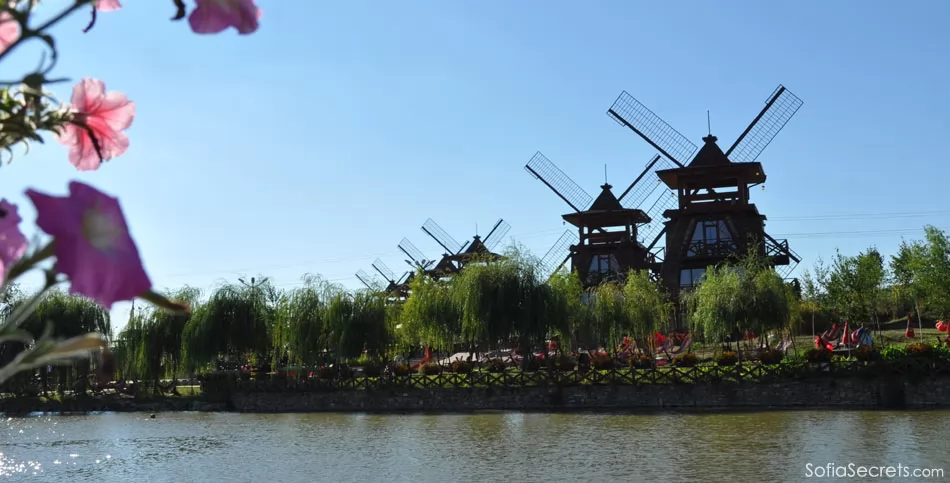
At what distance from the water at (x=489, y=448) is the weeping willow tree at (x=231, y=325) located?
5931 mm

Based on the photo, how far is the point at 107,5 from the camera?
3.77ft

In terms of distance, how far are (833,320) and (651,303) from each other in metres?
12.3

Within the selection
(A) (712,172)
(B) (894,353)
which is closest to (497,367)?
(B) (894,353)

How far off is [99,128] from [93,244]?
20.2 inches

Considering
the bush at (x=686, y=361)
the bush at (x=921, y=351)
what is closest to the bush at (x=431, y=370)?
the bush at (x=686, y=361)

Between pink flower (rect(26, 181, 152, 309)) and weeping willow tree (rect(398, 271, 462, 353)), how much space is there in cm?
3176

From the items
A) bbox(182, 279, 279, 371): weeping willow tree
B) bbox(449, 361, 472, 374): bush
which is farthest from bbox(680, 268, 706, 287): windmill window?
bbox(182, 279, 279, 371): weeping willow tree

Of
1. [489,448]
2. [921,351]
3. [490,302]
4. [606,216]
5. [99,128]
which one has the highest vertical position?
[606,216]

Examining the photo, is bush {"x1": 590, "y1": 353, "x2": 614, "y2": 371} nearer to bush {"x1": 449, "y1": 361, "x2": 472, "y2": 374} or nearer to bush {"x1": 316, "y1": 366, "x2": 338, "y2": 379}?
bush {"x1": 449, "y1": 361, "x2": 472, "y2": 374}

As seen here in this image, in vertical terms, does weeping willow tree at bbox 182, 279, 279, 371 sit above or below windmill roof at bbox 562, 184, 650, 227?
below

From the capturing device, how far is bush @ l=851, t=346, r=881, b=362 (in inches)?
1073

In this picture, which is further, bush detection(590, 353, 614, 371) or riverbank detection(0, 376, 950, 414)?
bush detection(590, 353, 614, 371)

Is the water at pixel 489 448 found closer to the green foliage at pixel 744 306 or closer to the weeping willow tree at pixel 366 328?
the weeping willow tree at pixel 366 328

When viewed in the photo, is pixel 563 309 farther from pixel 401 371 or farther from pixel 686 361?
pixel 401 371
